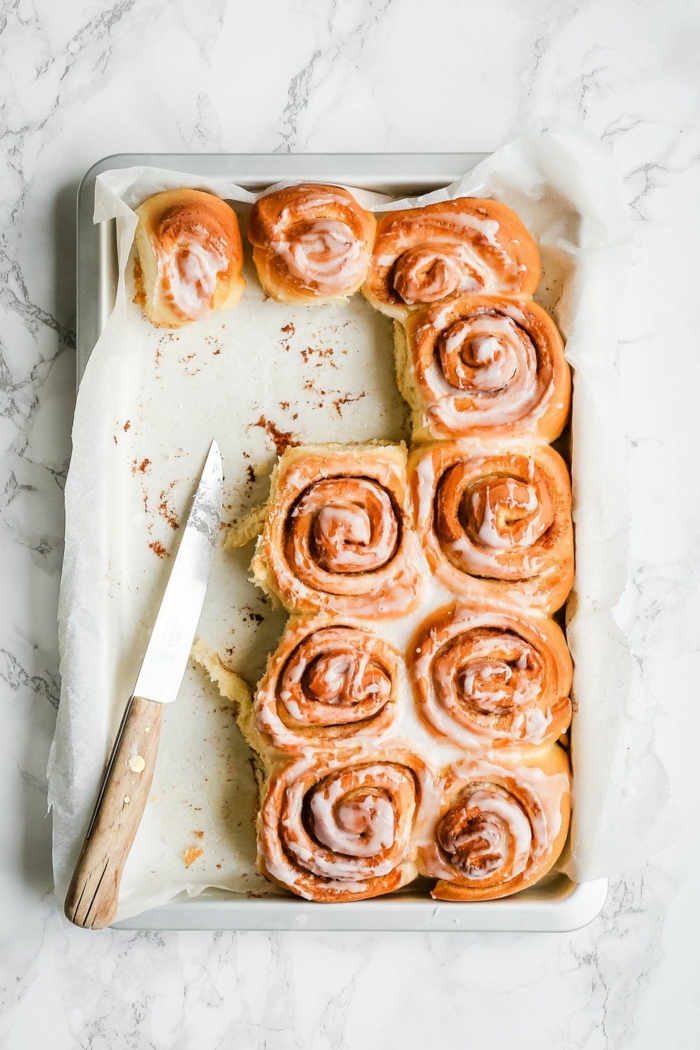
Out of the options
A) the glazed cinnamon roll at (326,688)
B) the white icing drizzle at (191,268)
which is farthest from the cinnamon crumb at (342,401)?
the glazed cinnamon roll at (326,688)

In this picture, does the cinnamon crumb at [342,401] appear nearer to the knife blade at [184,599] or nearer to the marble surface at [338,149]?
the knife blade at [184,599]

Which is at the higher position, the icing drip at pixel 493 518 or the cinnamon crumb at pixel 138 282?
the cinnamon crumb at pixel 138 282

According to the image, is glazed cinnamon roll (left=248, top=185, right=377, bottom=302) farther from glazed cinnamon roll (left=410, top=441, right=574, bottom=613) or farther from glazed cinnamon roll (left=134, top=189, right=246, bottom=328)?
glazed cinnamon roll (left=410, top=441, right=574, bottom=613)

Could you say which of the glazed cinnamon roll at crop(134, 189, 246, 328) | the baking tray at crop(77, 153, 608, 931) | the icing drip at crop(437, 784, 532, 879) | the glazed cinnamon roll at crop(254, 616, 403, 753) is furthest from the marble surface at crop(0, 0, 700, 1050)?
the glazed cinnamon roll at crop(254, 616, 403, 753)

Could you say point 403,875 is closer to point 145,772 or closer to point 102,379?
point 145,772

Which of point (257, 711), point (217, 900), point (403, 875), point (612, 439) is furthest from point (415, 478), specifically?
point (217, 900)
